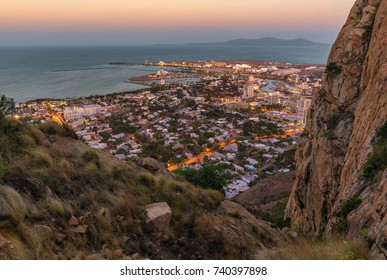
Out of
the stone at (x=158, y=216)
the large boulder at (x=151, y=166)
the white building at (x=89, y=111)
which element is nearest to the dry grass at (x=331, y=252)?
the stone at (x=158, y=216)

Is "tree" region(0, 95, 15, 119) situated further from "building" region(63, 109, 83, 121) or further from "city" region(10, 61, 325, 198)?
"building" region(63, 109, 83, 121)

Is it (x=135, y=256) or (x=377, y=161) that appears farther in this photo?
(x=377, y=161)

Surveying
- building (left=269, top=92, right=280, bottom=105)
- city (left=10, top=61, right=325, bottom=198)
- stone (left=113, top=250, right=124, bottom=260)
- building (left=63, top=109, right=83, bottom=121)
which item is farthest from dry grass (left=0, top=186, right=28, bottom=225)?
building (left=269, top=92, right=280, bottom=105)

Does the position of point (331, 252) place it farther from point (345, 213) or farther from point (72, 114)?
point (72, 114)

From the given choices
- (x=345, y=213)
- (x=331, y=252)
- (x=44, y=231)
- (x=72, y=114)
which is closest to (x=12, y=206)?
(x=44, y=231)

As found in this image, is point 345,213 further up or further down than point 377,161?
further down

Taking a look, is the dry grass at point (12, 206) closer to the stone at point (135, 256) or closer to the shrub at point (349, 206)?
the stone at point (135, 256)
